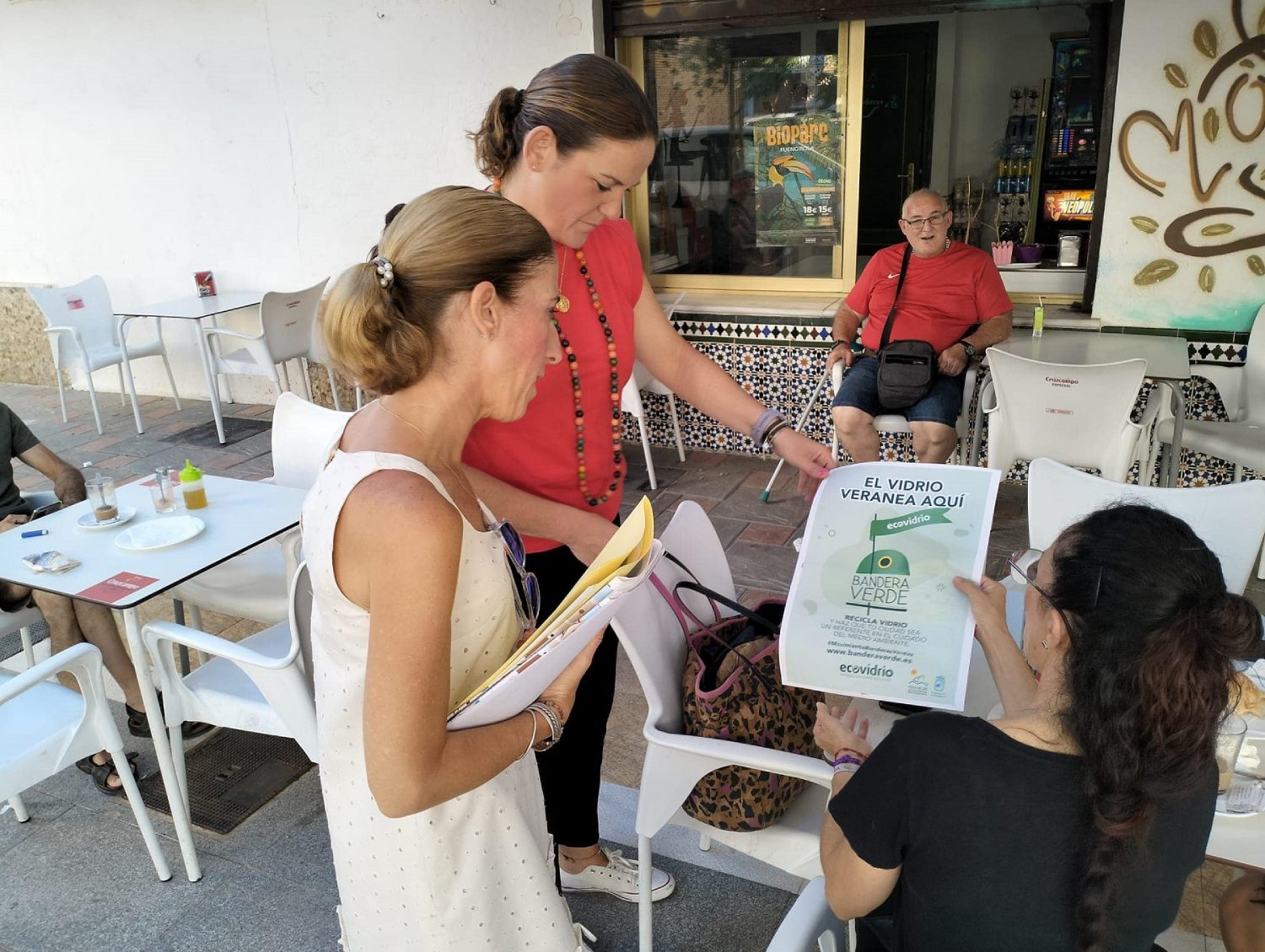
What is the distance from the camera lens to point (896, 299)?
4.32 meters

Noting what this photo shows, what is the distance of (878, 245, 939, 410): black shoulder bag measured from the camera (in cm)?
401

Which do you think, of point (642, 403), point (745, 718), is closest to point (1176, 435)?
point (642, 403)

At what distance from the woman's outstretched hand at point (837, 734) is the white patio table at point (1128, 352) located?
245 cm

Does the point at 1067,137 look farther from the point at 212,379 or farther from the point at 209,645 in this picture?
the point at 209,645

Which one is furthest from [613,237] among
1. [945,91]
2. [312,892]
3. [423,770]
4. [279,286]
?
[945,91]

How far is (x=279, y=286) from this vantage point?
6.49 metres

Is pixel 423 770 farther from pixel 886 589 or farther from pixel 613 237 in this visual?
pixel 613 237

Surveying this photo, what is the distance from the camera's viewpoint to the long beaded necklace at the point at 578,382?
5.49ft

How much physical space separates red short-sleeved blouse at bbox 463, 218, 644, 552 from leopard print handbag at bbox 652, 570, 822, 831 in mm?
353

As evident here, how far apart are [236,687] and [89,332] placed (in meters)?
5.17

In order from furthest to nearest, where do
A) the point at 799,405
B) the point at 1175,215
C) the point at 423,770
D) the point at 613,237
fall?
1. the point at 799,405
2. the point at 1175,215
3. the point at 613,237
4. the point at 423,770

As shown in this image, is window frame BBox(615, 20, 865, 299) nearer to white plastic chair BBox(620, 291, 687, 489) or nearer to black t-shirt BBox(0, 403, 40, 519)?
white plastic chair BBox(620, 291, 687, 489)

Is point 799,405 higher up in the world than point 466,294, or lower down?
lower down

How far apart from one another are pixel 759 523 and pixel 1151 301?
2.10 meters
